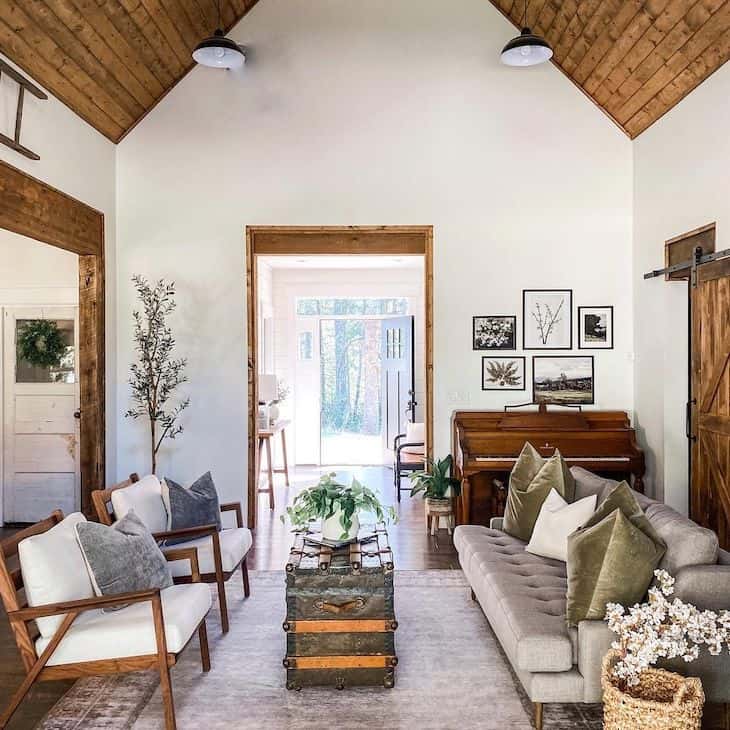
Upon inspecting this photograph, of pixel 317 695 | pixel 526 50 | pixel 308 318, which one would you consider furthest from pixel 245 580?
pixel 308 318

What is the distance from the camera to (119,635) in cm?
258

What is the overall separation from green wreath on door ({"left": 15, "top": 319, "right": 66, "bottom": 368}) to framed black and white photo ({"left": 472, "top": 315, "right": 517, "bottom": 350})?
12.0 ft

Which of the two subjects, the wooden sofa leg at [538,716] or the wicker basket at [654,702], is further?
the wooden sofa leg at [538,716]

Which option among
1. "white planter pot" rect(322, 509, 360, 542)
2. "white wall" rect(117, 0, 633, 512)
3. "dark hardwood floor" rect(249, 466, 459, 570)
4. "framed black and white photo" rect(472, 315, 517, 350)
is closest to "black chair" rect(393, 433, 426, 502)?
"dark hardwood floor" rect(249, 466, 459, 570)

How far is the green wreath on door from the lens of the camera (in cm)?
585

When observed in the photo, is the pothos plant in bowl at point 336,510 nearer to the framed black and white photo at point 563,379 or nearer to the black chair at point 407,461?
the framed black and white photo at point 563,379

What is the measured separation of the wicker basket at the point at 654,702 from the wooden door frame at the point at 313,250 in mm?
3462

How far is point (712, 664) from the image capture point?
8.20ft

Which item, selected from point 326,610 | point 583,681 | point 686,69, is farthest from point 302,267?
point 583,681

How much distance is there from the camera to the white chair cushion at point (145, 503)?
137 inches

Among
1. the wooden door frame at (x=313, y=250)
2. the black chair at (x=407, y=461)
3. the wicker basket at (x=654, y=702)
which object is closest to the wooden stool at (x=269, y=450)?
the wooden door frame at (x=313, y=250)

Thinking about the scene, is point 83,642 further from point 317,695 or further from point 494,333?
point 494,333

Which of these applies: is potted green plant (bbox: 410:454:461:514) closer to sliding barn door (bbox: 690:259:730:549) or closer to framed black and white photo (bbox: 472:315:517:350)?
framed black and white photo (bbox: 472:315:517:350)

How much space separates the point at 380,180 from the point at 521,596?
382cm
